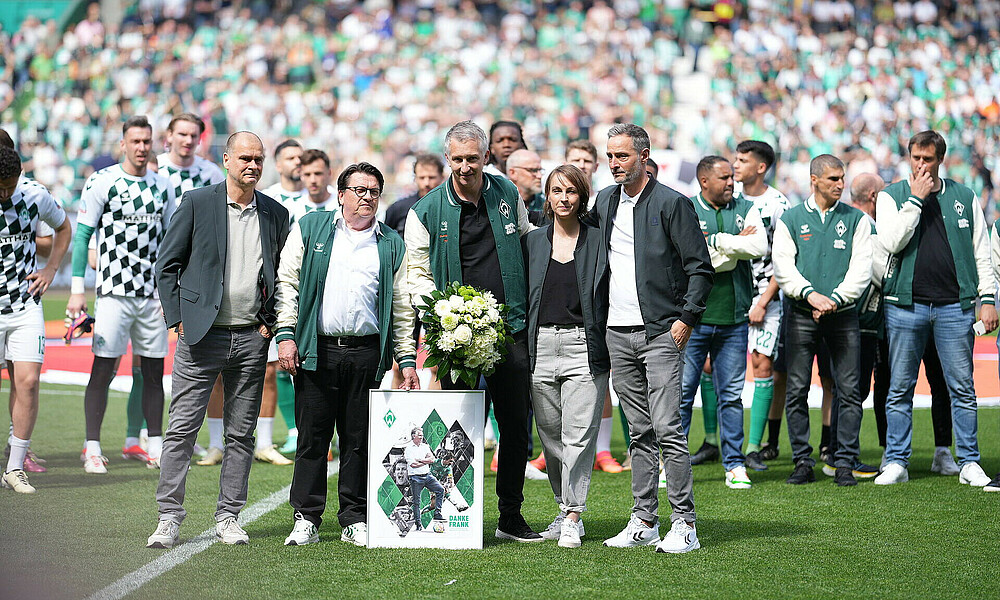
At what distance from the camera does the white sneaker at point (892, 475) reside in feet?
25.9

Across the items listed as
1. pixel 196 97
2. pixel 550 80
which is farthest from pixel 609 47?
pixel 196 97

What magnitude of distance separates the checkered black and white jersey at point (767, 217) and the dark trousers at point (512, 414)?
9.54 ft

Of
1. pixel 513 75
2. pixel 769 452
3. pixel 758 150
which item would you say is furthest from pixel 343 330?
pixel 513 75

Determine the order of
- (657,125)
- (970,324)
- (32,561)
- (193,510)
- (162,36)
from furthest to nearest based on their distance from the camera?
(162,36) → (657,125) → (970,324) → (193,510) → (32,561)

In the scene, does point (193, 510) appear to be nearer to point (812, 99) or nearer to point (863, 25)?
point (812, 99)

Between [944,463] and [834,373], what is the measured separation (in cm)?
113

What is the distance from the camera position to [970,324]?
25.8 feet

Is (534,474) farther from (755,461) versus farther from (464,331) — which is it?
(464,331)

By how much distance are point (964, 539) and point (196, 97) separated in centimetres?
2428

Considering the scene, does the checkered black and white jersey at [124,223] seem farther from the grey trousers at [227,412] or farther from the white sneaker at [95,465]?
the grey trousers at [227,412]

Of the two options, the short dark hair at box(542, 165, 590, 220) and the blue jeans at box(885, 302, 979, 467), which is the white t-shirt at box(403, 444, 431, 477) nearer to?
the short dark hair at box(542, 165, 590, 220)

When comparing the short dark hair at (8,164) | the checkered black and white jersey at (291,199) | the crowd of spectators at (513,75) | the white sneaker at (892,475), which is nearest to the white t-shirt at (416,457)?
the short dark hair at (8,164)

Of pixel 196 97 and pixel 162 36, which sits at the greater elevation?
pixel 162 36

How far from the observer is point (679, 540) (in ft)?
19.4
